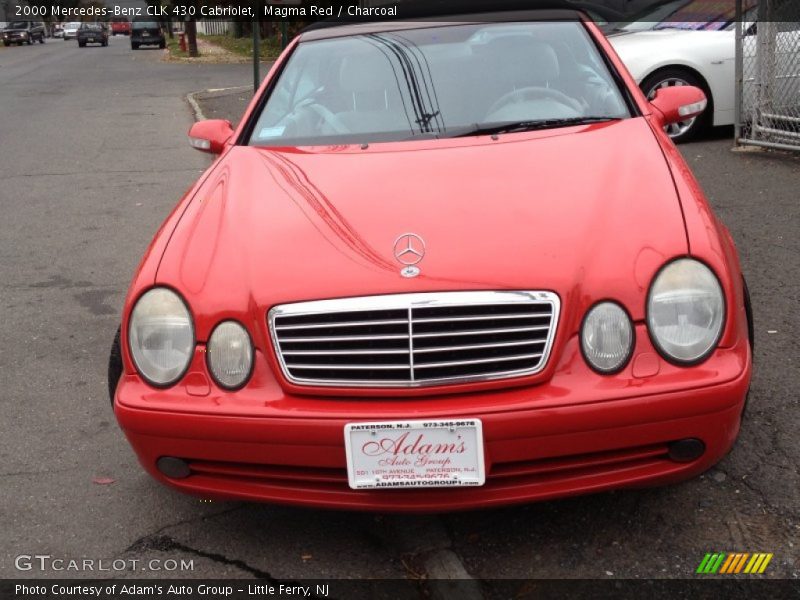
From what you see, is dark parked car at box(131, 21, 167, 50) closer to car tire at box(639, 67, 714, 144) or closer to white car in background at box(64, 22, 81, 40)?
white car in background at box(64, 22, 81, 40)

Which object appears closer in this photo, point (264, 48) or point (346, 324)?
point (346, 324)

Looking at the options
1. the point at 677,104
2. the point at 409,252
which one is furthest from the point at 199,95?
the point at 409,252

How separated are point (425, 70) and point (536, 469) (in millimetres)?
2080

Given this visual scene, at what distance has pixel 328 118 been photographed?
4.13m

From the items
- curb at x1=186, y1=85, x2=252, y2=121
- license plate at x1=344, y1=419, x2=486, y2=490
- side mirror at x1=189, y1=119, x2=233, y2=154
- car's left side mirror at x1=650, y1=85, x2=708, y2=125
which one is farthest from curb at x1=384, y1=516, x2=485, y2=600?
curb at x1=186, y1=85, x2=252, y2=121

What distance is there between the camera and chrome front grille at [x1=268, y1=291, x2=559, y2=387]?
273cm

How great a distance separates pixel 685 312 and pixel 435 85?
1738mm

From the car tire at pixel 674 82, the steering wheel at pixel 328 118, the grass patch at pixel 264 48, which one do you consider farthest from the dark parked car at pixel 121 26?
the steering wheel at pixel 328 118

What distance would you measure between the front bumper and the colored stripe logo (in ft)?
0.86

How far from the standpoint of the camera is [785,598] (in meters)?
2.69

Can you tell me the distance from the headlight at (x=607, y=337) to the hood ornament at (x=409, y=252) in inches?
19.4

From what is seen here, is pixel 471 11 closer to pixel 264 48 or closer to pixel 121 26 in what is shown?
pixel 264 48

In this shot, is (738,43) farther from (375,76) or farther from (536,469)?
(536,469)

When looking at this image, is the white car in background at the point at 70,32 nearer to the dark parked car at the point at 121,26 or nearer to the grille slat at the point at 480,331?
the dark parked car at the point at 121,26
